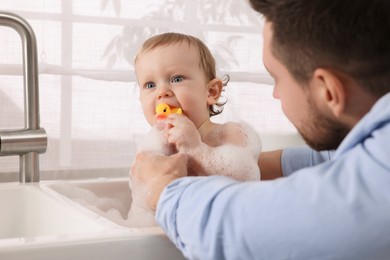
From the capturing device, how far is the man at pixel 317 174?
676mm

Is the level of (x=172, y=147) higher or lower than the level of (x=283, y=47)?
lower

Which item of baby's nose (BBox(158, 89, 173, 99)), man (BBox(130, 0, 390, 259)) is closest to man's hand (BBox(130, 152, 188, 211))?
man (BBox(130, 0, 390, 259))

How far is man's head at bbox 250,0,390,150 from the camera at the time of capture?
736 millimetres

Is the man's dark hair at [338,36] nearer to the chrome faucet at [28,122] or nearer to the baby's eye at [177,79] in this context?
the baby's eye at [177,79]

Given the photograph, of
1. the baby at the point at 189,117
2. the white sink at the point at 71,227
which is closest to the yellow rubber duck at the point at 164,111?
the baby at the point at 189,117

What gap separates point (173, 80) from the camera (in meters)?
1.08

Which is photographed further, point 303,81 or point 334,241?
point 303,81

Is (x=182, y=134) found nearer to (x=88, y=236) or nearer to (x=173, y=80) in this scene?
(x=173, y=80)

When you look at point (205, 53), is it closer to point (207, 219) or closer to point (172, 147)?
point (172, 147)

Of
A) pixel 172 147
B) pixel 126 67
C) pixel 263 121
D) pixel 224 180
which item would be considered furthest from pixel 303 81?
pixel 263 121

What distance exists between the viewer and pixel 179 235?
0.77 metres

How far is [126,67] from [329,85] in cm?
98

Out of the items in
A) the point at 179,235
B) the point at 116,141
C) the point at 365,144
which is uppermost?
the point at 365,144

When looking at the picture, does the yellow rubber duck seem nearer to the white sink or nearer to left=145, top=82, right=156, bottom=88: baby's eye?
left=145, top=82, right=156, bottom=88: baby's eye
